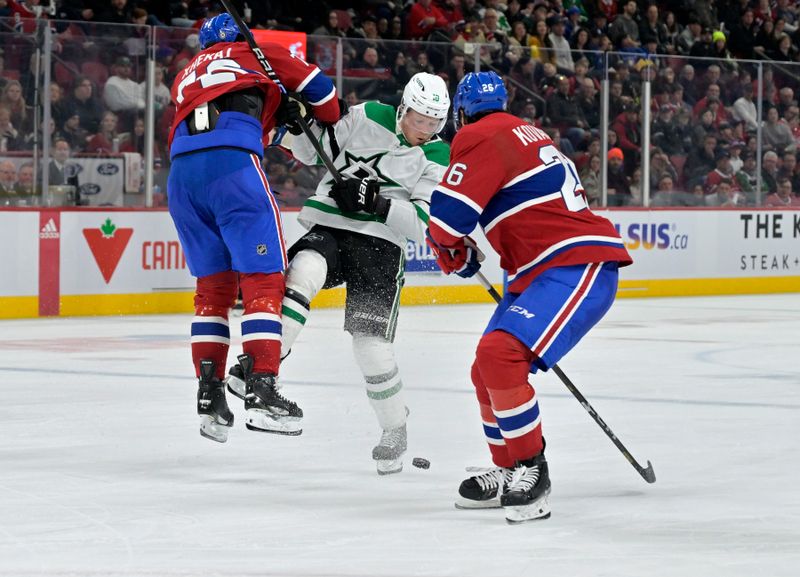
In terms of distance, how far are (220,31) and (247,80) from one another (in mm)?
334

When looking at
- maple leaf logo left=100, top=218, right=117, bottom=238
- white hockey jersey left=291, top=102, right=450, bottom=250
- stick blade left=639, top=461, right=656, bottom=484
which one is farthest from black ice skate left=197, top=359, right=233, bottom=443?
maple leaf logo left=100, top=218, right=117, bottom=238

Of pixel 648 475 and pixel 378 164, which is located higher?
pixel 378 164

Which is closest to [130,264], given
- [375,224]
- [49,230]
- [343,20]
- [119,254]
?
[119,254]

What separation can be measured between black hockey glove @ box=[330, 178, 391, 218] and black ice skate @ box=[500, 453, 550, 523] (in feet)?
3.62

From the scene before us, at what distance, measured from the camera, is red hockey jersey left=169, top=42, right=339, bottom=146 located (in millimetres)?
4414

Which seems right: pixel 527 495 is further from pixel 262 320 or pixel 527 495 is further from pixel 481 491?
pixel 262 320

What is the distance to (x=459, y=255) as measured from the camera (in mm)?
4027

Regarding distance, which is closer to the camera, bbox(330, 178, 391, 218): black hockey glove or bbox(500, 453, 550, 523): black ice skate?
bbox(500, 453, 550, 523): black ice skate

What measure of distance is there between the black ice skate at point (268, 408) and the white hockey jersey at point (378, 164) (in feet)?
2.03

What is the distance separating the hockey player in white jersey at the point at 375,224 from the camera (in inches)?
179

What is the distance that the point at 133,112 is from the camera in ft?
33.7

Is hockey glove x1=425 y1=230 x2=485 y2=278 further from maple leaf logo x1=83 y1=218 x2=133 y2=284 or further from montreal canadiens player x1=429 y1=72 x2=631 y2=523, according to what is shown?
maple leaf logo x1=83 y1=218 x2=133 y2=284

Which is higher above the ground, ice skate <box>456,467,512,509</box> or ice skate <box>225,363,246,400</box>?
ice skate <box>225,363,246,400</box>

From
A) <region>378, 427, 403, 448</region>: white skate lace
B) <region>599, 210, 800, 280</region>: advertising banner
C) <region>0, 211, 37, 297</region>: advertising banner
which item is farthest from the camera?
<region>599, 210, 800, 280</region>: advertising banner
